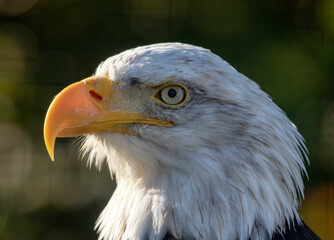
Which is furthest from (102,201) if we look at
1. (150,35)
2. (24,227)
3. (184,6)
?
(184,6)

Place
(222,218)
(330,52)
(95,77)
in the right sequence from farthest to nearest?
(330,52) → (95,77) → (222,218)

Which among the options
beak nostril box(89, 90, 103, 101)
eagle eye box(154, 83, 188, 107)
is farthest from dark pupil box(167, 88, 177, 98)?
beak nostril box(89, 90, 103, 101)

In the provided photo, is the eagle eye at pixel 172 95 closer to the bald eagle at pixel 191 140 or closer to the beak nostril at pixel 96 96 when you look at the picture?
the bald eagle at pixel 191 140

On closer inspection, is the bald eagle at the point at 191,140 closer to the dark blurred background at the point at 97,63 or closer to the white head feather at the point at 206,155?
the white head feather at the point at 206,155

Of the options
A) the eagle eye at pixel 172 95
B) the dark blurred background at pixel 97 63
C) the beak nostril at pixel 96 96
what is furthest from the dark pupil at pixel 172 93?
the dark blurred background at pixel 97 63

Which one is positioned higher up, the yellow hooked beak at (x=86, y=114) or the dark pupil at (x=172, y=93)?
the dark pupil at (x=172, y=93)

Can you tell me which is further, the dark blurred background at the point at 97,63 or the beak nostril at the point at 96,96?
the dark blurred background at the point at 97,63

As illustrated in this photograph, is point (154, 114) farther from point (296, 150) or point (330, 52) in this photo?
point (330, 52)

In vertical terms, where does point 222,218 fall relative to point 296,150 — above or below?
below
